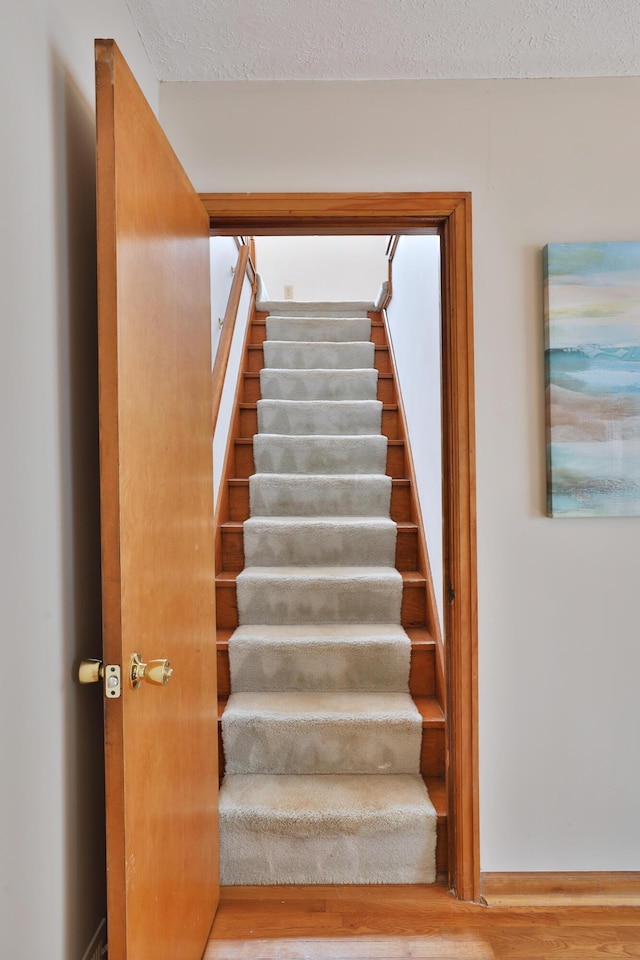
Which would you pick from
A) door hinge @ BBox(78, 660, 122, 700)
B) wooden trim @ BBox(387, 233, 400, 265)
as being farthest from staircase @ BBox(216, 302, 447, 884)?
door hinge @ BBox(78, 660, 122, 700)

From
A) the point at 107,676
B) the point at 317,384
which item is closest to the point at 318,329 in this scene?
the point at 317,384

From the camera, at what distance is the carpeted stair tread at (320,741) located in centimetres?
206

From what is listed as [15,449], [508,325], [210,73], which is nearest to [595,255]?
[508,325]

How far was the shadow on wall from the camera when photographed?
1109 millimetres

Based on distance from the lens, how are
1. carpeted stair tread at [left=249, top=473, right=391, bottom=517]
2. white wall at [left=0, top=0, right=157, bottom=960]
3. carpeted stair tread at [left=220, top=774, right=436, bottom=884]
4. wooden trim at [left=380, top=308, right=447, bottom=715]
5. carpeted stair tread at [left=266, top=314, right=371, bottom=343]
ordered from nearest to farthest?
white wall at [left=0, top=0, right=157, bottom=960], carpeted stair tread at [left=220, top=774, right=436, bottom=884], wooden trim at [left=380, top=308, right=447, bottom=715], carpeted stair tread at [left=249, top=473, right=391, bottom=517], carpeted stair tread at [left=266, top=314, right=371, bottom=343]

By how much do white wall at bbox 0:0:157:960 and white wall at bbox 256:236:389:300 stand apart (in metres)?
3.58

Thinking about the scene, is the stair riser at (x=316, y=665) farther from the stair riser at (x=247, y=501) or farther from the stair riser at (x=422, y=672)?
the stair riser at (x=247, y=501)

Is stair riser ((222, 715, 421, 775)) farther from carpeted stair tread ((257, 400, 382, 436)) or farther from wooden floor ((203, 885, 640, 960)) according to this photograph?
carpeted stair tread ((257, 400, 382, 436))

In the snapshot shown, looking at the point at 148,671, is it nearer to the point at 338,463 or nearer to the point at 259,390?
the point at 338,463

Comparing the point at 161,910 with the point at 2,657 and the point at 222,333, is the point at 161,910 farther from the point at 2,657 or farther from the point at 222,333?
the point at 222,333

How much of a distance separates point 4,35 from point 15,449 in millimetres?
601

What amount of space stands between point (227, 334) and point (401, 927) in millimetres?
2418

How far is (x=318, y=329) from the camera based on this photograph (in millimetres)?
3939

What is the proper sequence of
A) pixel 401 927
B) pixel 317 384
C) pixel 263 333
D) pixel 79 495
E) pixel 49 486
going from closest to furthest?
pixel 49 486 < pixel 79 495 < pixel 401 927 < pixel 317 384 < pixel 263 333
